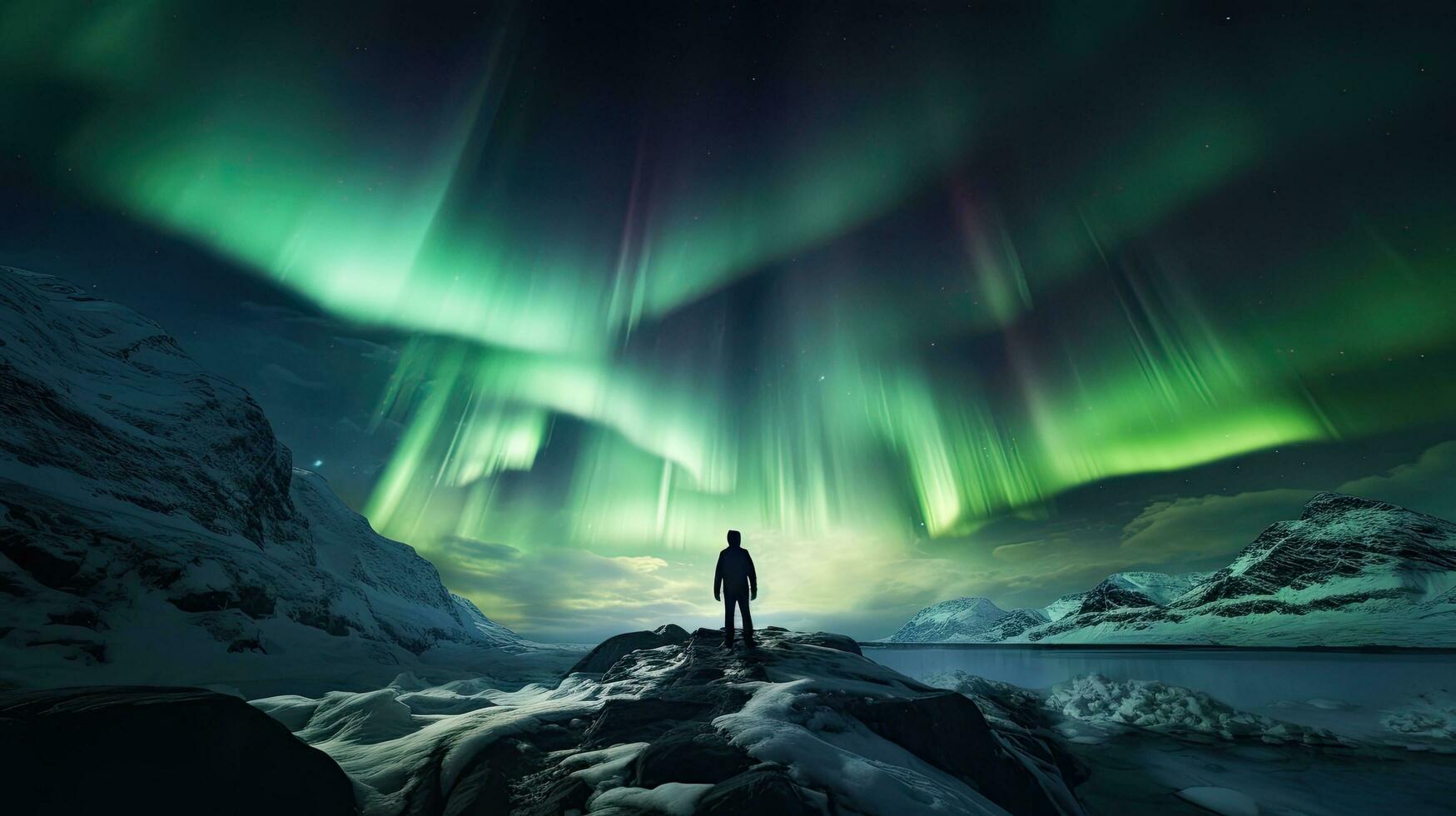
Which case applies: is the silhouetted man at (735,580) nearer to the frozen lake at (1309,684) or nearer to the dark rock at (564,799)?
the dark rock at (564,799)

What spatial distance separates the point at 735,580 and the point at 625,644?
8348 millimetres

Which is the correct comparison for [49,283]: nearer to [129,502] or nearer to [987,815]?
[129,502]

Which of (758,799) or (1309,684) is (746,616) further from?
(1309,684)

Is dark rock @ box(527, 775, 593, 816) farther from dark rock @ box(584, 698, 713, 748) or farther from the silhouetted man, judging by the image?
the silhouetted man

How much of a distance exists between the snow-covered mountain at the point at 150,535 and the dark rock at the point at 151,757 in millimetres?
37381

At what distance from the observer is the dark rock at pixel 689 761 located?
21.0 feet

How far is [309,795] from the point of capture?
6.19 metres

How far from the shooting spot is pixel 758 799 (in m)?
5.45

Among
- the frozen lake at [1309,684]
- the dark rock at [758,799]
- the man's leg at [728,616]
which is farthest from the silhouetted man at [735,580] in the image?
the frozen lake at [1309,684]

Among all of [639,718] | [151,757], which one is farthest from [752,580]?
[151,757]

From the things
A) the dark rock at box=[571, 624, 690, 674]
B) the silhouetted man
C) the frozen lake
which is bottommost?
the frozen lake

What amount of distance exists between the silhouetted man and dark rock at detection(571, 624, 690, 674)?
5705mm

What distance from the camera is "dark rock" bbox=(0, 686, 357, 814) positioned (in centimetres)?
465

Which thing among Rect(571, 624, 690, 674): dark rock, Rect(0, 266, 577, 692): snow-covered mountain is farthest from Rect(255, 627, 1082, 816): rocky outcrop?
Rect(0, 266, 577, 692): snow-covered mountain
